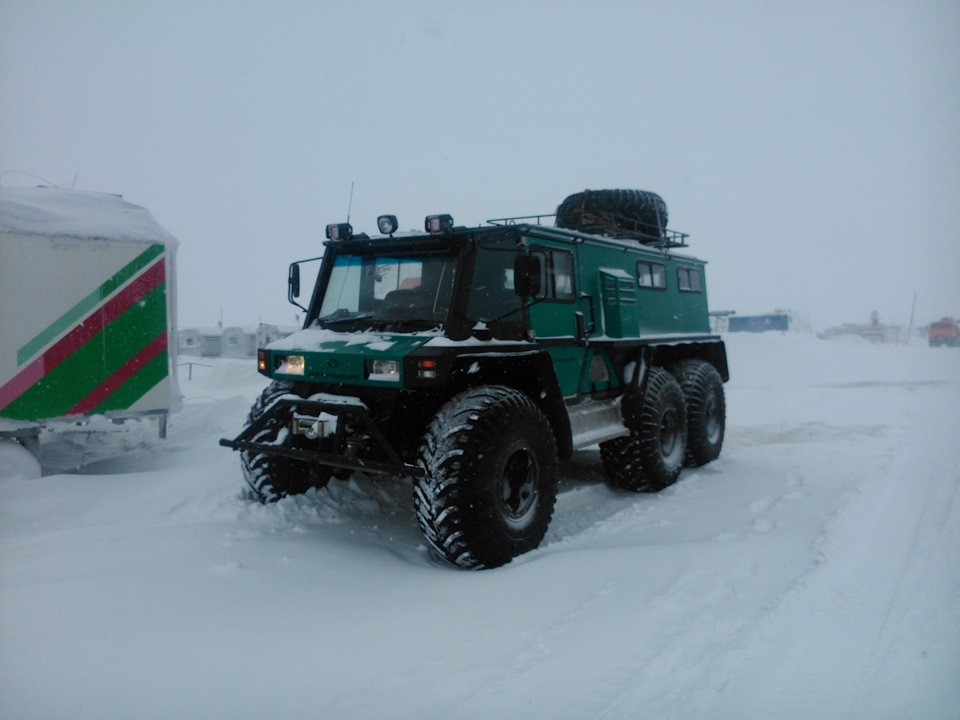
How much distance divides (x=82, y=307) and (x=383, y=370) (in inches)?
152

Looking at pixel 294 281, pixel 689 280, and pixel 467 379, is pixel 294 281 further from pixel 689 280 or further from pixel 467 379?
pixel 689 280

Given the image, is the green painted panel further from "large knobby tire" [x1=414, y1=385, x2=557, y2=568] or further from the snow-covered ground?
the snow-covered ground

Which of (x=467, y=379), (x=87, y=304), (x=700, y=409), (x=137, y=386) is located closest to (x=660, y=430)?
(x=700, y=409)

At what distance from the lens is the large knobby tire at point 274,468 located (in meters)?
5.05

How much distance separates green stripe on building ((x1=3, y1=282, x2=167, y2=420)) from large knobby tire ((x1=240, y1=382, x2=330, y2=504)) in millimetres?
2248

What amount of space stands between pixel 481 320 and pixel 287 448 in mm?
1685

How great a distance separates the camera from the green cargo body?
237 inches

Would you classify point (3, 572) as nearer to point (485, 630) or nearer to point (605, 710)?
point (485, 630)

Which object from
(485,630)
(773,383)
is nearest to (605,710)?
(485,630)

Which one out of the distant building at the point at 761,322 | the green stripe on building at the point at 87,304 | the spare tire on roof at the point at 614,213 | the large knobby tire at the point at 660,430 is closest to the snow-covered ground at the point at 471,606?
the large knobby tire at the point at 660,430

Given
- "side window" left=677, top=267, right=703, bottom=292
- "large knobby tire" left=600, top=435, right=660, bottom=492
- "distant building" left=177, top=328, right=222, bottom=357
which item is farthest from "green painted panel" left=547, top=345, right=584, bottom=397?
"distant building" left=177, top=328, right=222, bottom=357

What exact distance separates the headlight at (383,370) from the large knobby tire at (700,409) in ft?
14.5

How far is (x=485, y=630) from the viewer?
3328 millimetres

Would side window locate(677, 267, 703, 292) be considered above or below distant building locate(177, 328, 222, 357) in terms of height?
above
